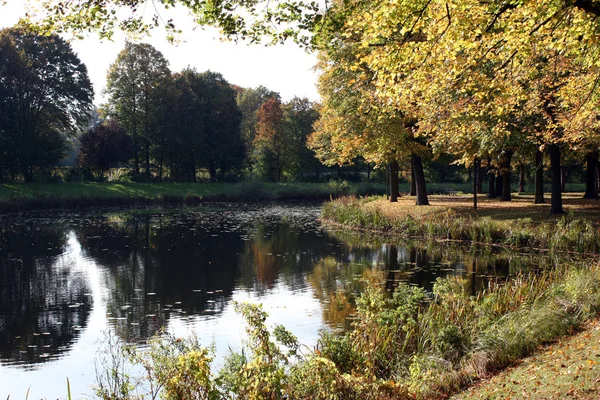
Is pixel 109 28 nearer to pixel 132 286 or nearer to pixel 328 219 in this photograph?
pixel 132 286

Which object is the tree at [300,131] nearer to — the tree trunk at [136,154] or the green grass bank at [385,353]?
the tree trunk at [136,154]

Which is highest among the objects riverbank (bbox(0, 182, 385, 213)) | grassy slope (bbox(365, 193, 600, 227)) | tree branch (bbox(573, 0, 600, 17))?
tree branch (bbox(573, 0, 600, 17))

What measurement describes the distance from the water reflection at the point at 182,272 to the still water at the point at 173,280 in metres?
0.05

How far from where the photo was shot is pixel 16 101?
47.6m

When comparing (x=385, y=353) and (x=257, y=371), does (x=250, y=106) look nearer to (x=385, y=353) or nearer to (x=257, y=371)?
(x=385, y=353)

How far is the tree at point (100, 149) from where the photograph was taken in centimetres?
5397

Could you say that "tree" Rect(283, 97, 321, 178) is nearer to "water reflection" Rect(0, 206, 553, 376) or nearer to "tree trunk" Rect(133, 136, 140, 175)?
"tree trunk" Rect(133, 136, 140, 175)

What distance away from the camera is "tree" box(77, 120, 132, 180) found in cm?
5397

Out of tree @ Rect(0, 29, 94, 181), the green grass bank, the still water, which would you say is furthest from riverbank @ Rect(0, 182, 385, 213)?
the green grass bank

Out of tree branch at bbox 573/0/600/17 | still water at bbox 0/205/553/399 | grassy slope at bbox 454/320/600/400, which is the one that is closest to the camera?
grassy slope at bbox 454/320/600/400

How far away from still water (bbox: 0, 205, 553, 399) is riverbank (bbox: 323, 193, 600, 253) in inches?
56.8

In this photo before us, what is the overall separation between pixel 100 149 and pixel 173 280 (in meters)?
40.1

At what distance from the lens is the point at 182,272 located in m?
19.0

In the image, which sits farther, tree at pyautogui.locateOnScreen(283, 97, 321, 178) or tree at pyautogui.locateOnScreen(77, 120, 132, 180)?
tree at pyautogui.locateOnScreen(283, 97, 321, 178)
